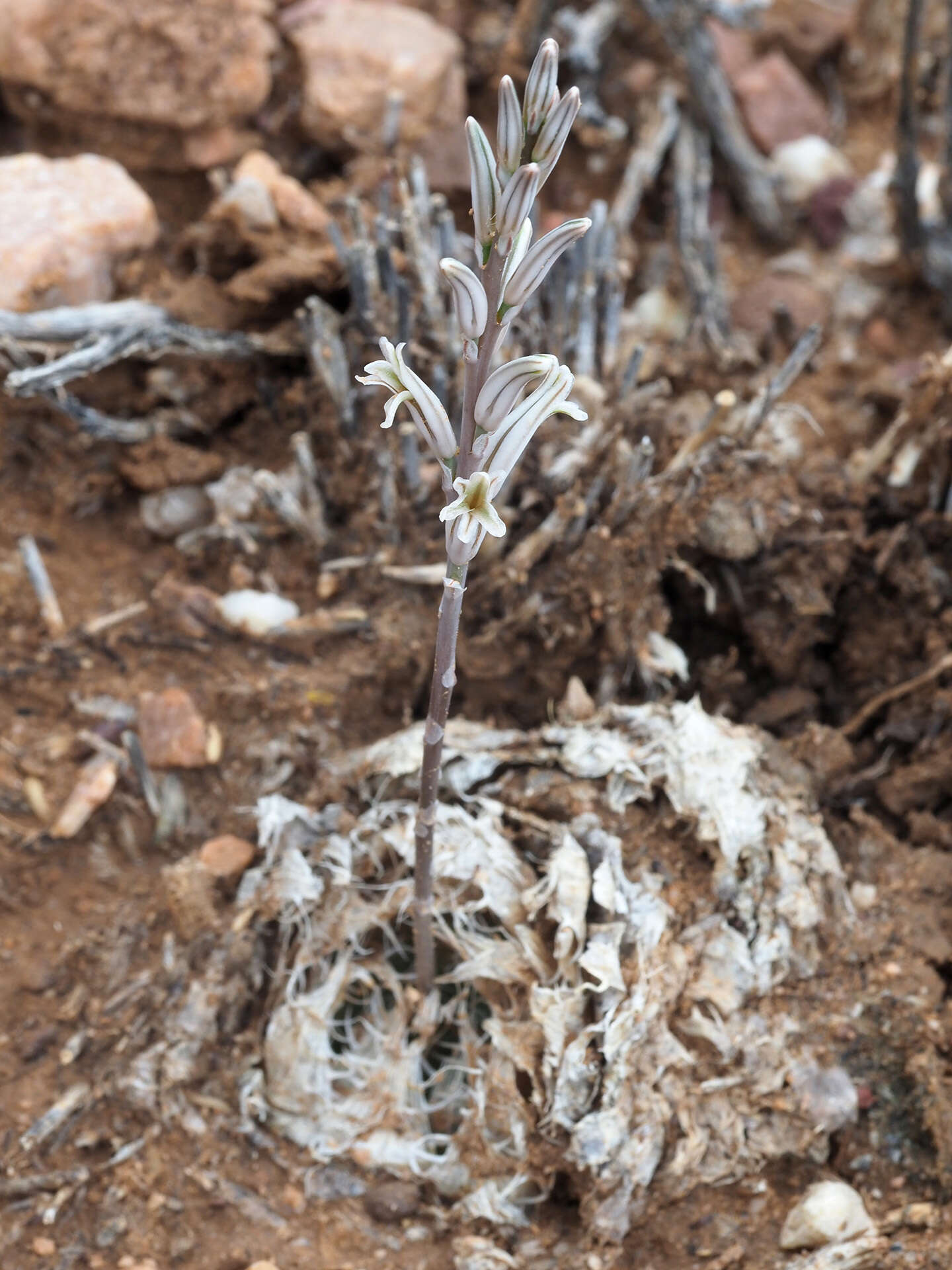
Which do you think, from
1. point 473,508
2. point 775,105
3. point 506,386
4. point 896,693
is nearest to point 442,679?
point 473,508

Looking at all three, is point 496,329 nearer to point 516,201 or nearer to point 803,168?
point 516,201

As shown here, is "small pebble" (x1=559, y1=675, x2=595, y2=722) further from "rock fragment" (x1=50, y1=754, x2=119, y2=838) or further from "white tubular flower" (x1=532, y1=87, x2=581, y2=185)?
"white tubular flower" (x1=532, y1=87, x2=581, y2=185)

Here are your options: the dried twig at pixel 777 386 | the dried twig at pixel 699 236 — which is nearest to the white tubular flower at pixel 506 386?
the dried twig at pixel 777 386

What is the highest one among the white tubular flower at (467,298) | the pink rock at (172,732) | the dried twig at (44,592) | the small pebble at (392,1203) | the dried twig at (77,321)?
the white tubular flower at (467,298)

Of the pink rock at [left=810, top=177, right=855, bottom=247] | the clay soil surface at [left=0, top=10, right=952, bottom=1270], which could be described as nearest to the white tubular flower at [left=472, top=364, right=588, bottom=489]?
the clay soil surface at [left=0, top=10, right=952, bottom=1270]

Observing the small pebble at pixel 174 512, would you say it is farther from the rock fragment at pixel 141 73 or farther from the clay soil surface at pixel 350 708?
the rock fragment at pixel 141 73

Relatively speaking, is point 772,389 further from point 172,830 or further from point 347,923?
point 172,830
